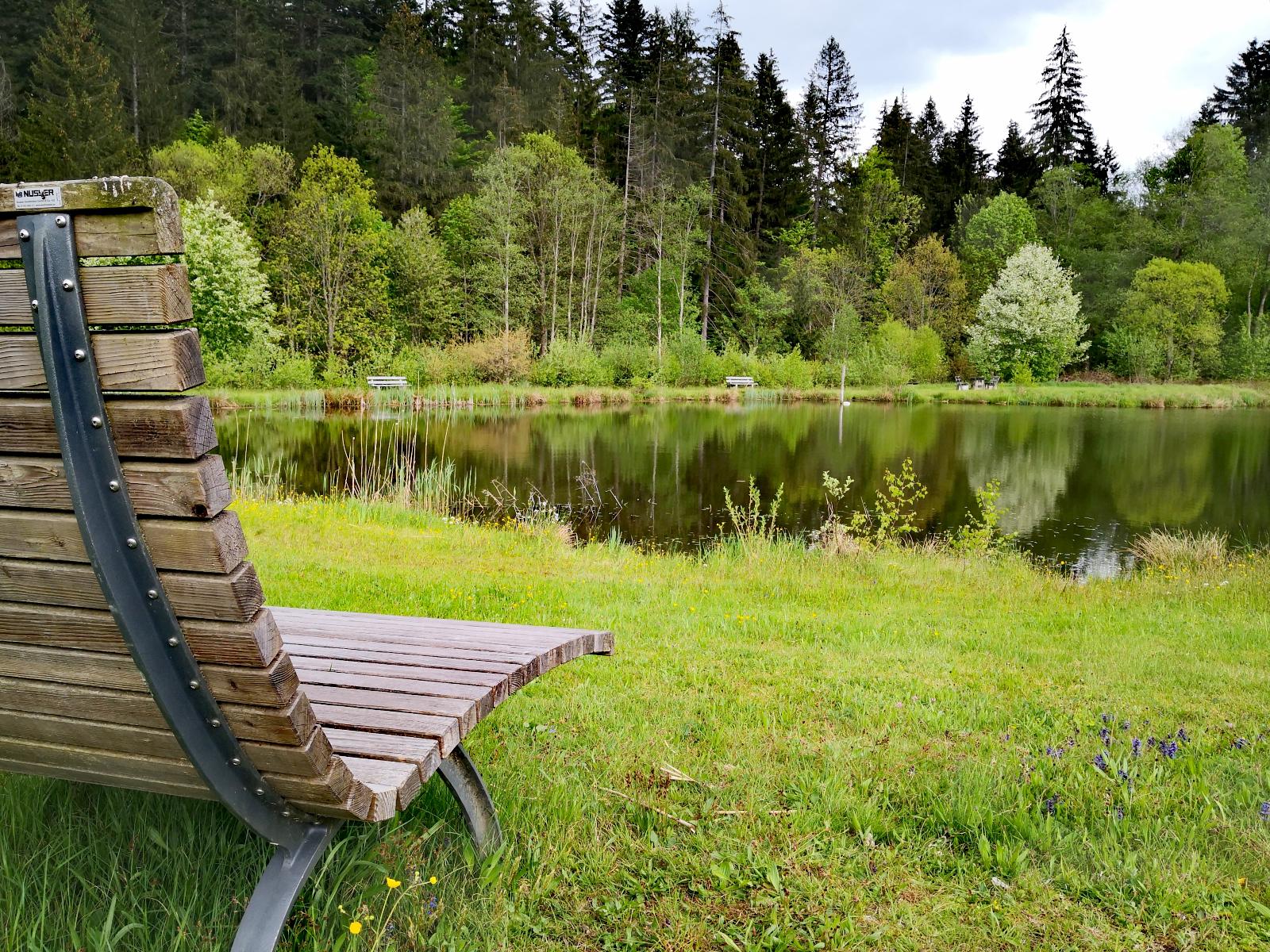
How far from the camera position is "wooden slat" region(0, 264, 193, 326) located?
88cm

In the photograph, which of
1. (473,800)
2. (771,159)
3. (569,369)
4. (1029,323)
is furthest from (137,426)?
(771,159)

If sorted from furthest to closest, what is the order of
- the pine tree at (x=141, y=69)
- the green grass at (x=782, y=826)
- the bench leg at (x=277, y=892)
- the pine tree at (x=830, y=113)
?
the pine tree at (x=830, y=113) < the pine tree at (x=141, y=69) < the green grass at (x=782, y=826) < the bench leg at (x=277, y=892)

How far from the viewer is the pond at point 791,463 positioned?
11344 millimetres

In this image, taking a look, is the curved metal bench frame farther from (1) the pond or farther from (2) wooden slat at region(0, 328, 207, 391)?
(1) the pond

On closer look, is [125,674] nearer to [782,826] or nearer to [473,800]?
[473,800]

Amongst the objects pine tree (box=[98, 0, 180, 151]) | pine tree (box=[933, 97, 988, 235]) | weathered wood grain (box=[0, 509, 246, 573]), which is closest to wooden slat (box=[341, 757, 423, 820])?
weathered wood grain (box=[0, 509, 246, 573])

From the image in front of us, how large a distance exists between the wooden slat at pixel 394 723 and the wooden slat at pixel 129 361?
2.78ft

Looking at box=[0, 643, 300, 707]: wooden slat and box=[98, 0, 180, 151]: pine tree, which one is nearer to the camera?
box=[0, 643, 300, 707]: wooden slat

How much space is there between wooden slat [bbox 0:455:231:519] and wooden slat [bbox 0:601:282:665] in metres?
0.14

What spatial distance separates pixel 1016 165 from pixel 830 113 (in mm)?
11247

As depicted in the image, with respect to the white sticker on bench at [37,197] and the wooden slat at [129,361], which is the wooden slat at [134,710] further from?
the white sticker on bench at [37,197]

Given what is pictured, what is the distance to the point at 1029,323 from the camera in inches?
1468

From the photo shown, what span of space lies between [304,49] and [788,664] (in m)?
47.7

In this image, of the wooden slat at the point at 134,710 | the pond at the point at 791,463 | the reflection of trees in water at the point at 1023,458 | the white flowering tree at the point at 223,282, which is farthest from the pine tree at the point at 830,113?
the wooden slat at the point at 134,710
